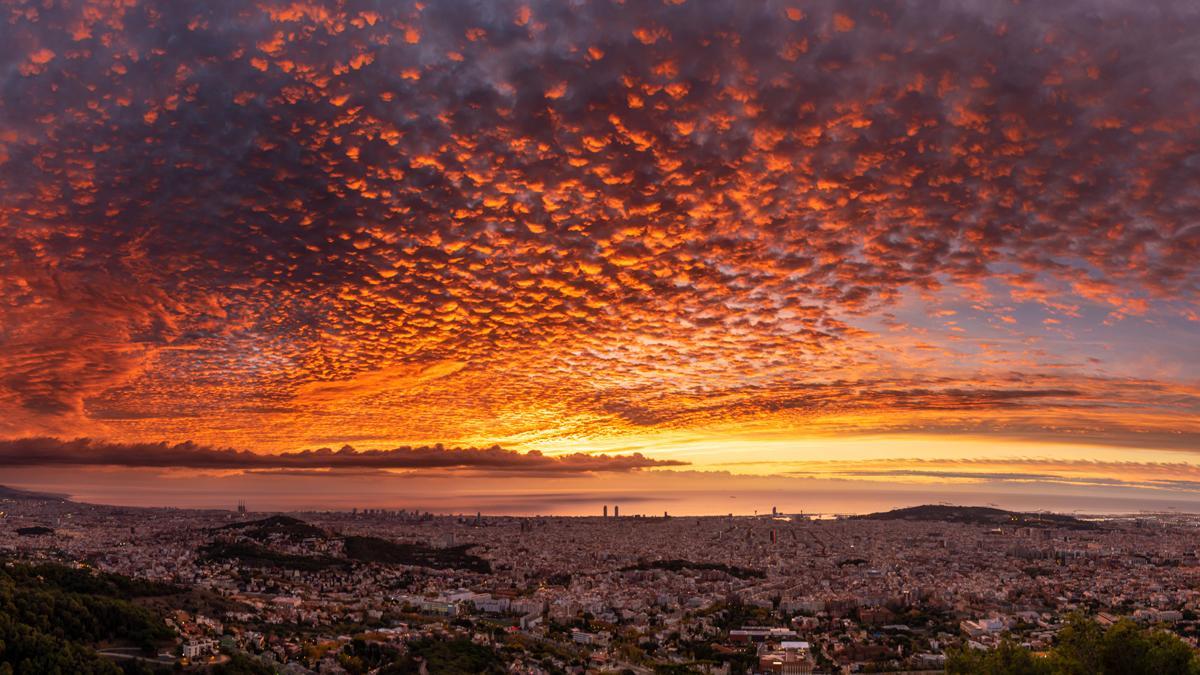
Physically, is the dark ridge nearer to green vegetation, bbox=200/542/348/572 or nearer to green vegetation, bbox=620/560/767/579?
green vegetation, bbox=200/542/348/572

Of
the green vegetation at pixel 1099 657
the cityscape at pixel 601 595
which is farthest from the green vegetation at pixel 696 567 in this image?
the green vegetation at pixel 1099 657

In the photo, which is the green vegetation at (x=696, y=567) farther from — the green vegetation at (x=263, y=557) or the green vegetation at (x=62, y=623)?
the green vegetation at (x=62, y=623)

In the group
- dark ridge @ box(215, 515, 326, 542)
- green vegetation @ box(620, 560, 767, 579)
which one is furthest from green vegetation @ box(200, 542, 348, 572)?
green vegetation @ box(620, 560, 767, 579)

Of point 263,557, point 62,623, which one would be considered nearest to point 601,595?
point 263,557

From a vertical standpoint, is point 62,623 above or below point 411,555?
above

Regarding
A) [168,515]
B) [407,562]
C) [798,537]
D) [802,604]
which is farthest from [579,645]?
[168,515]

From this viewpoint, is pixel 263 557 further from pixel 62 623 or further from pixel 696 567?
pixel 62 623

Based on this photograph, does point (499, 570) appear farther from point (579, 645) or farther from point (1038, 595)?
point (1038, 595)
